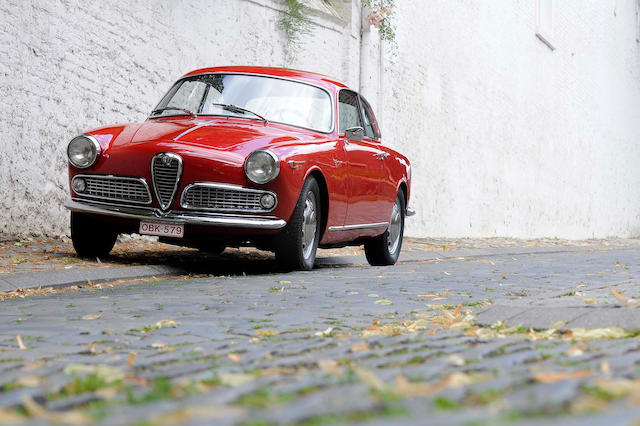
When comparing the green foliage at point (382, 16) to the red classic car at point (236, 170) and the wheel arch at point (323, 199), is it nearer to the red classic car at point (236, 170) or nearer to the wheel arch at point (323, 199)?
the red classic car at point (236, 170)

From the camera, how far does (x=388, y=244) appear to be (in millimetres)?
10242

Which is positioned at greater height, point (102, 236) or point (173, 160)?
point (173, 160)

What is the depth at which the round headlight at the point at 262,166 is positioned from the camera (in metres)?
7.64

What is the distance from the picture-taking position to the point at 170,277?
803cm

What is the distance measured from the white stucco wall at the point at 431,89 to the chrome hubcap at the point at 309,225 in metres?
3.39

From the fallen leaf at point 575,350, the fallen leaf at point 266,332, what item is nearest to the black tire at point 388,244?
the fallen leaf at point 266,332

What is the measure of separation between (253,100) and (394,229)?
2.35 m

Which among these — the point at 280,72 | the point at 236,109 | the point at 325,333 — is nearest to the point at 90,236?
the point at 236,109

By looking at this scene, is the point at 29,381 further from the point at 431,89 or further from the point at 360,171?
the point at 431,89

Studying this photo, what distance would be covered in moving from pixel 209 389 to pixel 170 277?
16.9 ft

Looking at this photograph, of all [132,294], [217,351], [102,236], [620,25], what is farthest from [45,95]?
[620,25]

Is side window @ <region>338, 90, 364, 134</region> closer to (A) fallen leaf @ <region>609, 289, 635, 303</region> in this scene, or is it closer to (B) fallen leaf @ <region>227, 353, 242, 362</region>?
(A) fallen leaf @ <region>609, 289, 635, 303</region>

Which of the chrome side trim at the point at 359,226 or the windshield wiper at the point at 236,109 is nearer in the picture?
the windshield wiper at the point at 236,109

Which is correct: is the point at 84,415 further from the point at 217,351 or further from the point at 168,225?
the point at 168,225
